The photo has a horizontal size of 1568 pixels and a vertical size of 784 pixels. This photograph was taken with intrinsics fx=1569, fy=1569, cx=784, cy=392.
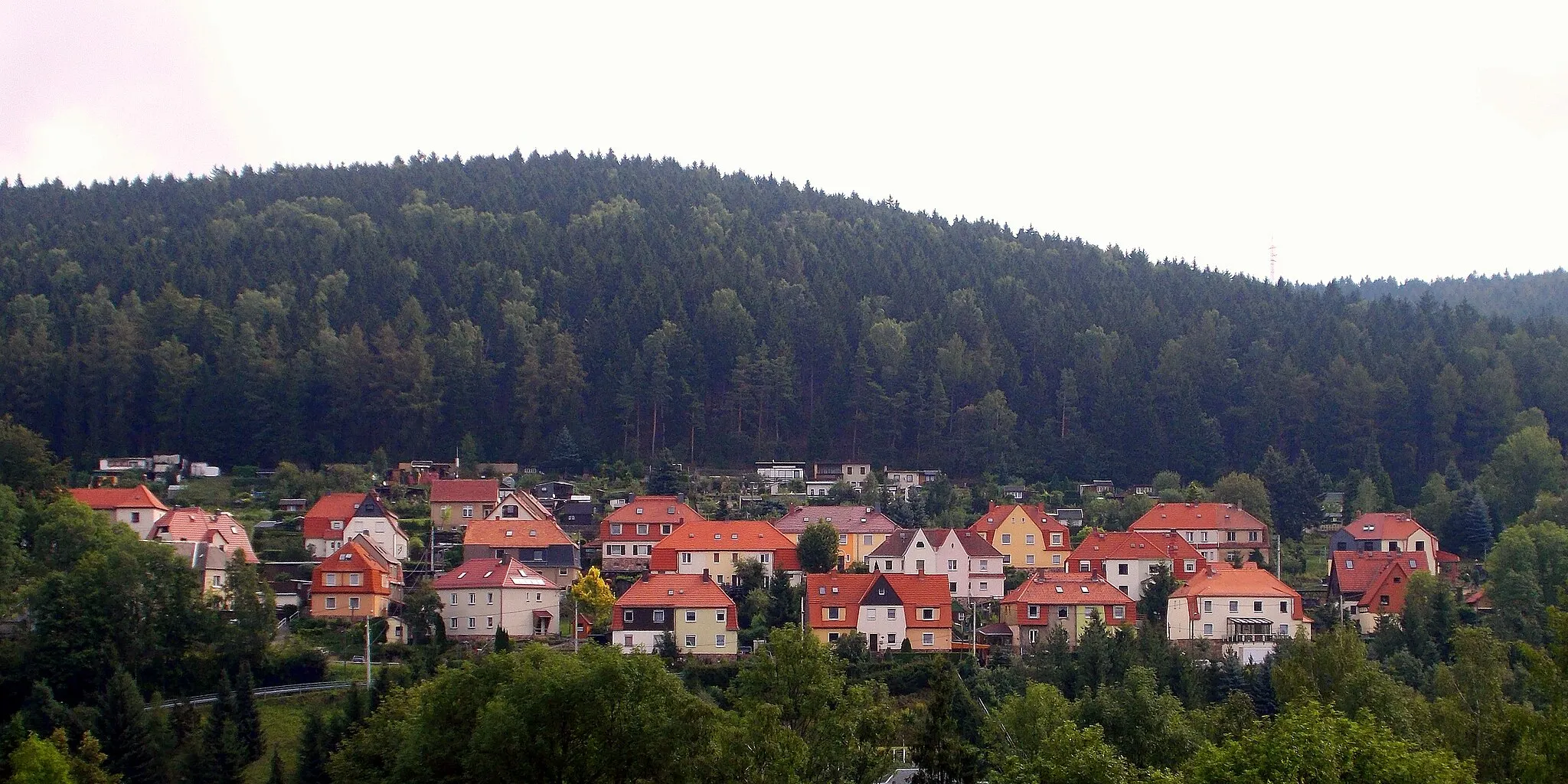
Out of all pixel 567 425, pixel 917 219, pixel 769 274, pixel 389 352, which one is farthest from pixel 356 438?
pixel 917 219

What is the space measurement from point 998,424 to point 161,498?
4525 cm

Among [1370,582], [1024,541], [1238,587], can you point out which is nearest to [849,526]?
[1024,541]

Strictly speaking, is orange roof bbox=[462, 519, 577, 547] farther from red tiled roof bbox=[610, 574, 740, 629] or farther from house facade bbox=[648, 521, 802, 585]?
red tiled roof bbox=[610, 574, 740, 629]

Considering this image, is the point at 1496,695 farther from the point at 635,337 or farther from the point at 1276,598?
the point at 635,337

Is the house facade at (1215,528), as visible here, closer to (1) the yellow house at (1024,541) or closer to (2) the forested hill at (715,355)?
(1) the yellow house at (1024,541)

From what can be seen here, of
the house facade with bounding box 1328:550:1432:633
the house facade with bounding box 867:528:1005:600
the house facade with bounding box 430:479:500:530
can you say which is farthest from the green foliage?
the house facade with bounding box 1328:550:1432:633

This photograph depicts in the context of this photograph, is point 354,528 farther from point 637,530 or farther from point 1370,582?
point 1370,582

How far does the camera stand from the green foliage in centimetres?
6244

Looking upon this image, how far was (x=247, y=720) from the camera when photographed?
147 feet

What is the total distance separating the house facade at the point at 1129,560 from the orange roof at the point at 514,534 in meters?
21.4

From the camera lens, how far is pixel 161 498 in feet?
255

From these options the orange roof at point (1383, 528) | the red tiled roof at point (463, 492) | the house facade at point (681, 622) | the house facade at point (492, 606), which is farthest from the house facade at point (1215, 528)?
the red tiled roof at point (463, 492)

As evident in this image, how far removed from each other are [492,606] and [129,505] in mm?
19167

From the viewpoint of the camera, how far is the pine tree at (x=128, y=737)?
4250 centimetres
